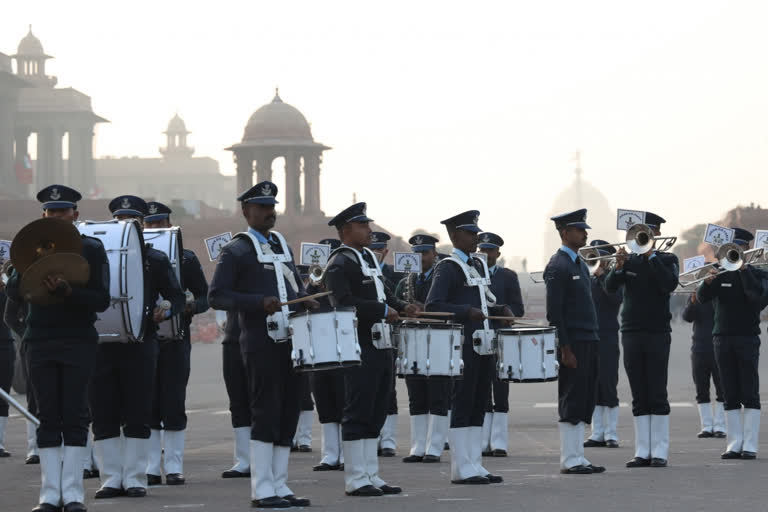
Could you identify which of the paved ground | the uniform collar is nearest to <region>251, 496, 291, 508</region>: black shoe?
the paved ground

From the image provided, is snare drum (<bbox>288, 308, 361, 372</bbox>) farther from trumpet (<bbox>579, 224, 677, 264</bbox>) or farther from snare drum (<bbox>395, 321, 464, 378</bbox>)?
trumpet (<bbox>579, 224, 677, 264</bbox>)

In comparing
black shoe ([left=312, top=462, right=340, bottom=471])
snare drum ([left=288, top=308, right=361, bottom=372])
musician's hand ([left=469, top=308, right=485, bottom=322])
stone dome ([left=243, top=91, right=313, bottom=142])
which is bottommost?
black shoe ([left=312, top=462, right=340, bottom=471])

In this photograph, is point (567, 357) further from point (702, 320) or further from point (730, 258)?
point (702, 320)

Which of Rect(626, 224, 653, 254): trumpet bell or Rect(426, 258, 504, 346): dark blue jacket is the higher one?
Rect(626, 224, 653, 254): trumpet bell

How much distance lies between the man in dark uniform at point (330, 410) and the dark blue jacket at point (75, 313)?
3.04m

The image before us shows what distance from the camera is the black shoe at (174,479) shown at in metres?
11.8

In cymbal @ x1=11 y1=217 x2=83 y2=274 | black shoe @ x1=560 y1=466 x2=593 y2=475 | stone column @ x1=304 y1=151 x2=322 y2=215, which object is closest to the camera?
cymbal @ x1=11 y1=217 x2=83 y2=274

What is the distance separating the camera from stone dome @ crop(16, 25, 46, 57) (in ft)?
441

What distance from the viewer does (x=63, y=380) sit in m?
9.78

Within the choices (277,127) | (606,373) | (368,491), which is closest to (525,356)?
(368,491)

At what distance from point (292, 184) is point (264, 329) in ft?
236

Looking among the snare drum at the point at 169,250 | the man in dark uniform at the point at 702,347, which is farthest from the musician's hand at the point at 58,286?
the man in dark uniform at the point at 702,347

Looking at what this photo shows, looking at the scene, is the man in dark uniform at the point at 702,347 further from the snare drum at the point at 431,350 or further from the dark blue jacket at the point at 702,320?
the snare drum at the point at 431,350

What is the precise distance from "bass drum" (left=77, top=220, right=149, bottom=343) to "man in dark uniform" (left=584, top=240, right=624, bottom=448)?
504 cm
